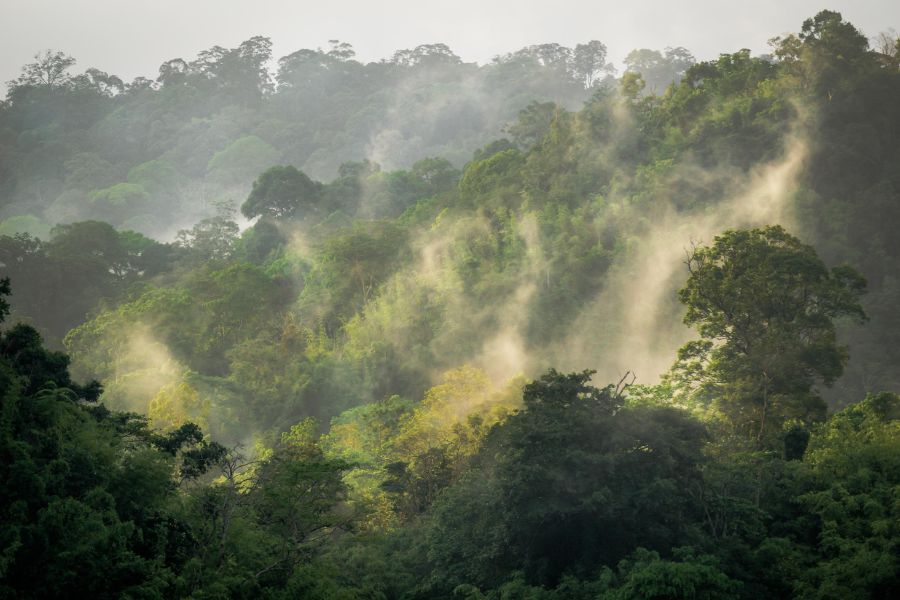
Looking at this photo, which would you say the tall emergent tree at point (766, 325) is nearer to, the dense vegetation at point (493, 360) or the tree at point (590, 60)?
the dense vegetation at point (493, 360)

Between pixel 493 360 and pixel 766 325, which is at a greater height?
pixel 493 360

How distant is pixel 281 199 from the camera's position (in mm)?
63344

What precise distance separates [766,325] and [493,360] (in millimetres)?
14587

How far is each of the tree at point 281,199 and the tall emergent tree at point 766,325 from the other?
3689 cm

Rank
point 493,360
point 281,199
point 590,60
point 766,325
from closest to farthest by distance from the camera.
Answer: point 766,325 < point 493,360 < point 281,199 < point 590,60

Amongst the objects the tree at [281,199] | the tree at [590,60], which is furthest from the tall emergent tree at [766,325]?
the tree at [590,60]

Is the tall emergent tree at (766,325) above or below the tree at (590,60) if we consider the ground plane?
below

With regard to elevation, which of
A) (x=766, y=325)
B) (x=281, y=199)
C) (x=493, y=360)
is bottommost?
(x=766, y=325)

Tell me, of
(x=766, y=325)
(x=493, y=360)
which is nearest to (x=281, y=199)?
(x=493, y=360)

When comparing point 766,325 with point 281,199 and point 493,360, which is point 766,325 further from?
point 281,199

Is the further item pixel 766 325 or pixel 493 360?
pixel 493 360

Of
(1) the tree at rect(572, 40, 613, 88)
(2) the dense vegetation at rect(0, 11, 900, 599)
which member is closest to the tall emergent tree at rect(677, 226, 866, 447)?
(2) the dense vegetation at rect(0, 11, 900, 599)

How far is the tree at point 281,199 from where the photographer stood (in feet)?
208

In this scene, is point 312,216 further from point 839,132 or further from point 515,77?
point 515,77
